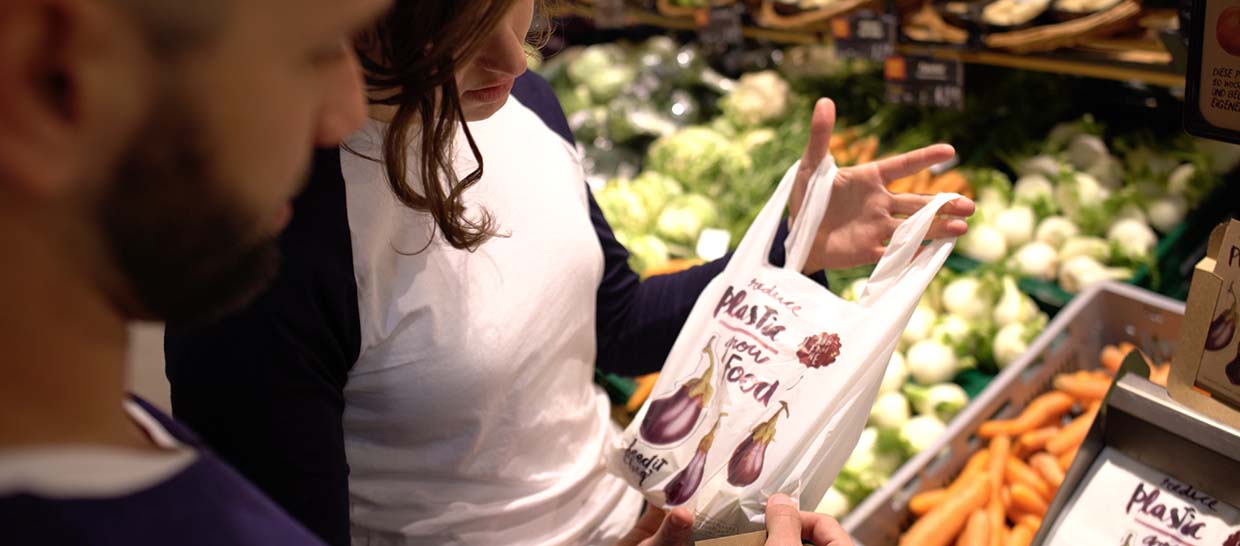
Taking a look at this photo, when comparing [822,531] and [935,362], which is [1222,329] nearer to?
[822,531]

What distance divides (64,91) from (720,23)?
2.48 meters

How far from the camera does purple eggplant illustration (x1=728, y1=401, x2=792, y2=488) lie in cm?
112

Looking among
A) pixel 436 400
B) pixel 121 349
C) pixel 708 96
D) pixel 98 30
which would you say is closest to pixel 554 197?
pixel 436 400

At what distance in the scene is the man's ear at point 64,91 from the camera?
406 millimetres

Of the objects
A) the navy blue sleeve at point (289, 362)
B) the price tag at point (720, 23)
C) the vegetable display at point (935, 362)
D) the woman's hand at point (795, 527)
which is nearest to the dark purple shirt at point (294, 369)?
the navy blue sleeve at point (289, 362)

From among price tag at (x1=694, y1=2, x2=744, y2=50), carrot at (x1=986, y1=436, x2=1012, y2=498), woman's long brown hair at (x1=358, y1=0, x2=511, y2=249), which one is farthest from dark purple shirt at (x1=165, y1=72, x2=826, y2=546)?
price tag at (x1=694, y1=2, x2=744, y2=50)

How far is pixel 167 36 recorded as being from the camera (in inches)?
16.9

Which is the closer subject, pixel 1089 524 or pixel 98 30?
pixel 98 30

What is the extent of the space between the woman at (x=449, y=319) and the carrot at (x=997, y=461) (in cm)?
62

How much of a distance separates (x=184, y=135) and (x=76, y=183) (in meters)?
0.05

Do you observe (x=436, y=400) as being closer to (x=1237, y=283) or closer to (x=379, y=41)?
(x=379, y=41)

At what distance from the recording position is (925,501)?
1571 mm

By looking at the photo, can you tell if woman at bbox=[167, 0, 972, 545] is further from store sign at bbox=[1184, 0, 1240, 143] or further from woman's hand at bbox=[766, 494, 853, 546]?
woman's hand at bbox=[766, 494, 853, 546]

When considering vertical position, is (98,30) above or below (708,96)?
above
